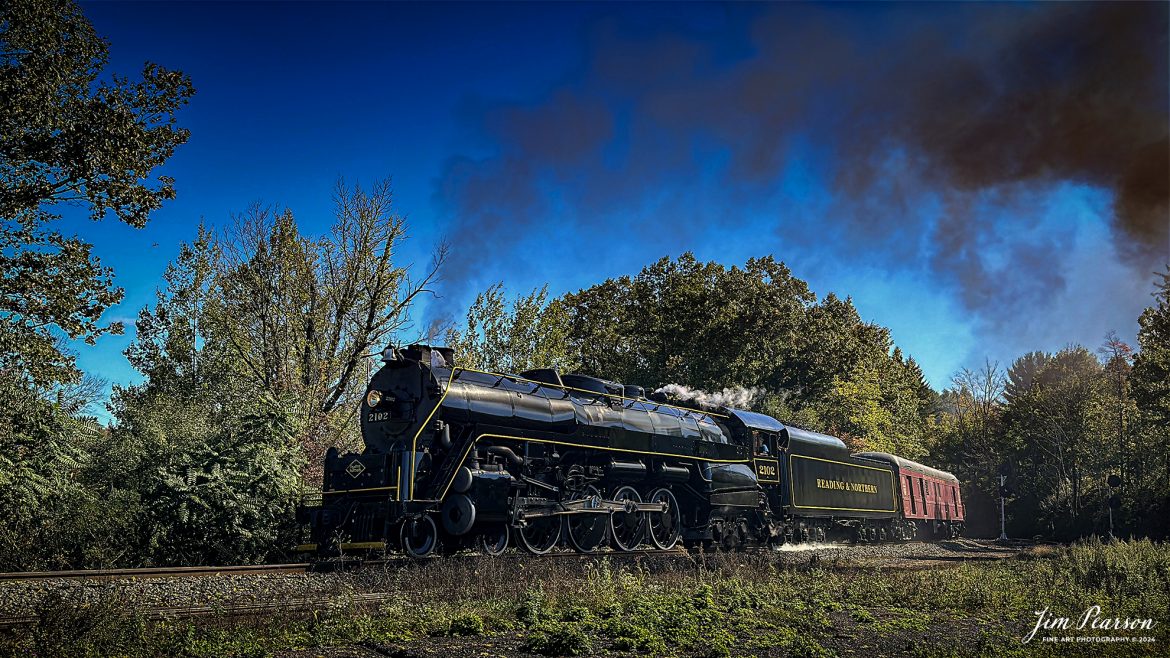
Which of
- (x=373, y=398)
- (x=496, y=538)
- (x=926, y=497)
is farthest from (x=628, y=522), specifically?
(x=926, y=497)

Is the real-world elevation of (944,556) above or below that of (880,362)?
below

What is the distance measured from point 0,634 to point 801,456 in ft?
65.8

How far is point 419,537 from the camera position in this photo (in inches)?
545

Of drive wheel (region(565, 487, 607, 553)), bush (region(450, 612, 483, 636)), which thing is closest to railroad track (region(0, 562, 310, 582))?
bush (region(450, 612, 483, 636))

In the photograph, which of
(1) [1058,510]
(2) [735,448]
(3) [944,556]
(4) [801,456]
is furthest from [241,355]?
(1) [1058,510]

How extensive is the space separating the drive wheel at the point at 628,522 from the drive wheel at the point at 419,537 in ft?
15.2

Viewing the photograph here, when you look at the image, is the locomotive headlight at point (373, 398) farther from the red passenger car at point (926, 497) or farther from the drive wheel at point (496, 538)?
the red passenger car at point (926, 497)

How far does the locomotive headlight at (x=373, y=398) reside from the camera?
47.4 feet

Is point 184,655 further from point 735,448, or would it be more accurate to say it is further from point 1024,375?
point 1024,375

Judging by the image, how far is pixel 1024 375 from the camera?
103562mm

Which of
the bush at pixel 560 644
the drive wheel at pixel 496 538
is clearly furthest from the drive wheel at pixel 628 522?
the bush at pixel 560 644

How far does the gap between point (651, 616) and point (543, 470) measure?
6592 millimetres

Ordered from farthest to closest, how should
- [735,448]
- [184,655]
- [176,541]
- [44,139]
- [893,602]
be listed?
1. [735,448]
2. [44,139]
3. [176,541]
4. [893,602]
5. [184,655]

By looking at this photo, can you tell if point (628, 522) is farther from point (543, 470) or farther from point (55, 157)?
point (55, 157)
